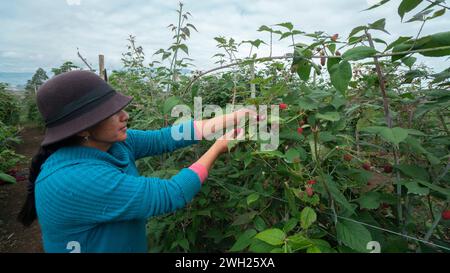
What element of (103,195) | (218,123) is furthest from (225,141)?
(103,195)

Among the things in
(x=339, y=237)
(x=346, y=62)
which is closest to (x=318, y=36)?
(x=346, y=62)

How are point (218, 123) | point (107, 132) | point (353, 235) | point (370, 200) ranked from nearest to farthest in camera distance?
point (353, 235) < point (370, 200) < point (107, 132) < point (218, 123)

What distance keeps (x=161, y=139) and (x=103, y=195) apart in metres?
0.63

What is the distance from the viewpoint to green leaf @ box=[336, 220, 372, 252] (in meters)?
1.00

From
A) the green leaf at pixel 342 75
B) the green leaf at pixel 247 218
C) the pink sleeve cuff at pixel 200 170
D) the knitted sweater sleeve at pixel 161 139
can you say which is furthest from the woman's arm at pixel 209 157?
the green leaf at pixel 342 75

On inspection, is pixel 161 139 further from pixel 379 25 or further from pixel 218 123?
pixel 379 25

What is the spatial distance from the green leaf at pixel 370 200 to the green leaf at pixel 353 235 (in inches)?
3.8

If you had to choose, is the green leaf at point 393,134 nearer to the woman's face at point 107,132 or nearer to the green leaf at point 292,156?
the green leaf at point 292,156

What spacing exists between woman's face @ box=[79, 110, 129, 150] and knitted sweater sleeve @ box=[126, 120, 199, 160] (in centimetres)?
30

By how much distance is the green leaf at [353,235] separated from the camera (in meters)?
1.00

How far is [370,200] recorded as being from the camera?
115 cm

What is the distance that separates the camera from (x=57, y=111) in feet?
4.19
